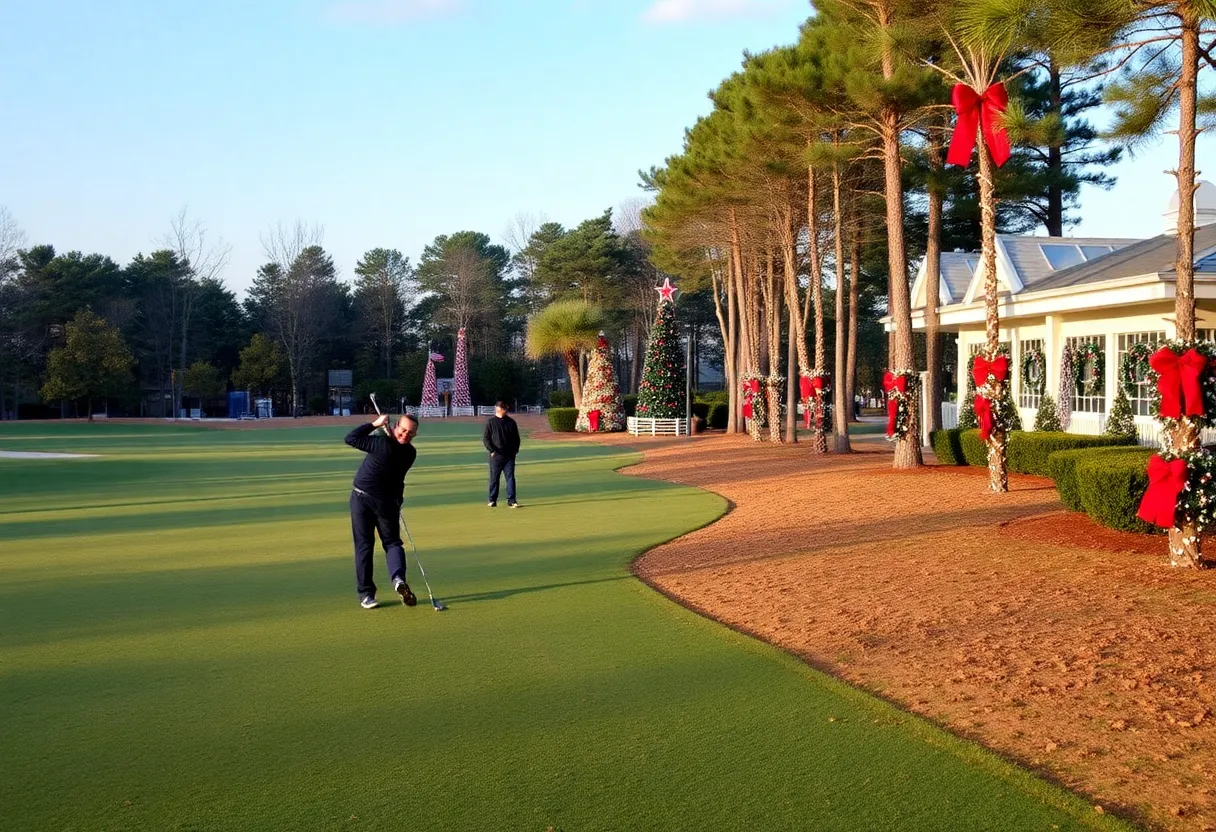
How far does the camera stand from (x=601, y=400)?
136 ft

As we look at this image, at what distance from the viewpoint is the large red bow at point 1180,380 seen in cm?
914

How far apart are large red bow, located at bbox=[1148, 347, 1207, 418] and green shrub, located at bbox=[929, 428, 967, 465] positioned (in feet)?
36.2

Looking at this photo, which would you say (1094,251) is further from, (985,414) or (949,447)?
(985,414)

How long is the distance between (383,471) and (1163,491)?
653 cm

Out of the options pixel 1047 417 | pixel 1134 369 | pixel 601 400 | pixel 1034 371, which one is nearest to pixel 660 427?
pixel 601 400

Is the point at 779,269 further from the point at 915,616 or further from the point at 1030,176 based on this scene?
the point at 915,616

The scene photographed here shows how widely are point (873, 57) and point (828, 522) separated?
9739 millimetres

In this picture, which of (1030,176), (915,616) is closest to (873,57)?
(1030,176)

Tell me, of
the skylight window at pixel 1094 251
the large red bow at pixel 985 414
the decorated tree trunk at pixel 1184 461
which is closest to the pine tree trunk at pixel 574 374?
the skylight window at pixel 1094 251

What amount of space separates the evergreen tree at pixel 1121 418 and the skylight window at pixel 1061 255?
7246mm

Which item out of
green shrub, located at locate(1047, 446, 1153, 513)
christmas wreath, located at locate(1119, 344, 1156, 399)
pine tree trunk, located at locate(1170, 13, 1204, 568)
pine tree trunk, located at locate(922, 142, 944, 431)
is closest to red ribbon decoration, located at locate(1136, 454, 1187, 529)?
pine tree trunk, located at locate(1170, 13, 1204, 568)

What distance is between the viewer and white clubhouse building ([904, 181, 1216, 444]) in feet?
56.9

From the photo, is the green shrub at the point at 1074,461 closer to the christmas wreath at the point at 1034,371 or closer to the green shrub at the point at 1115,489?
the green shrub at the point at 1115,489

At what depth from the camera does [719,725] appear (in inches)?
220
